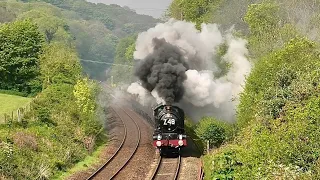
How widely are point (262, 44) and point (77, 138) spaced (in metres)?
15.4

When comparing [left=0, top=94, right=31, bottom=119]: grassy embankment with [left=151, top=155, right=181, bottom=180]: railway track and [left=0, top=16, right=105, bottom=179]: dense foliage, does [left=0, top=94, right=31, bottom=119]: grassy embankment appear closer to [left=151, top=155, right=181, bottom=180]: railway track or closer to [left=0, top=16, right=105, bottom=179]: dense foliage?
[left=0, top=16, right=105, bottom=179]: dense foliage

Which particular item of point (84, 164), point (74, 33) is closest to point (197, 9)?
point (84, 164)

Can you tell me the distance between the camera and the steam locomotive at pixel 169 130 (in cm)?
2229

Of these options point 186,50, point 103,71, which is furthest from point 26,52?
point 103,71

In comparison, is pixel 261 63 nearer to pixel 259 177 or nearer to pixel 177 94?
pixel 177 94

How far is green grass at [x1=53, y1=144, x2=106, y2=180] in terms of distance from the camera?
1941 cm

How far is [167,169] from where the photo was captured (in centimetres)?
2108

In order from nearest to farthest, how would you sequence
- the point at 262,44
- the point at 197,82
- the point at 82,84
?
the point at 197,82, the point at 82,84, the point at 262,44

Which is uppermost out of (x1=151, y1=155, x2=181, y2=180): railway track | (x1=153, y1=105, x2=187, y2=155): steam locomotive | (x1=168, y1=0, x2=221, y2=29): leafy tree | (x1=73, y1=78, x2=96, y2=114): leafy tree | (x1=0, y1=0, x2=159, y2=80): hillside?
(x1=0, y1=0, x2=159, y2=80): hillside

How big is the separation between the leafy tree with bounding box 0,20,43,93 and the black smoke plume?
15418mm

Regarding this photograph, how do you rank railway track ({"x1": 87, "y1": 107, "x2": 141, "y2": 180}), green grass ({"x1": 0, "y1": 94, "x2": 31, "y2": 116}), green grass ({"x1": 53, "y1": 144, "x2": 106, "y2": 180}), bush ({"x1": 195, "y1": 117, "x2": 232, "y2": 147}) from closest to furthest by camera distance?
green grass ({"x1": 53, "y1": 144, "x2": 106, "y2": 180})
railway track ({"x1": 87, "y1": 107, "x2": 141, "y2": 180})
bush ({"x1": 195, "y1": 117, "x2": 232, "y2": 147})
green grass ({"x1": 0, "y1": 94, "x2": 31, "y2": 116})

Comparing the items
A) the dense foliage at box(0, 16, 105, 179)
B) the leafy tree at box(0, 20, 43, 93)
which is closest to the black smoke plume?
the dense foliage at box(0, 16, 105, 179)

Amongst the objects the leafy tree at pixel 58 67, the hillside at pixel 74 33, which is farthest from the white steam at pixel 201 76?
the hillside at pixel 74 33

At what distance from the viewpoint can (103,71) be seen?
106062 millimetres
